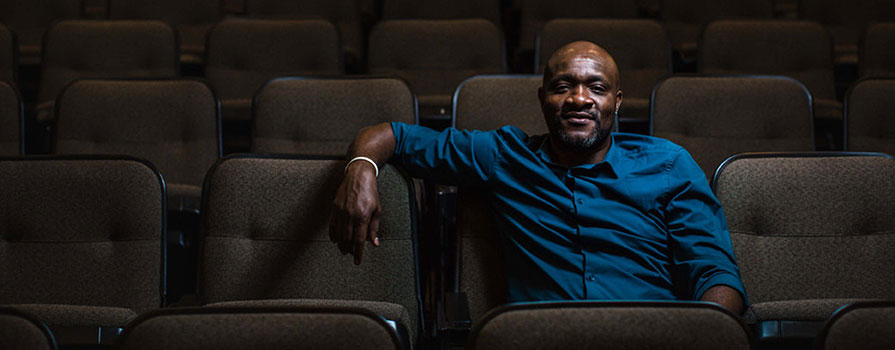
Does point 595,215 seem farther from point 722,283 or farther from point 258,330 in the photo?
point 258,330

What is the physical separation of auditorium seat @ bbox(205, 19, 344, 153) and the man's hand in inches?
48.2

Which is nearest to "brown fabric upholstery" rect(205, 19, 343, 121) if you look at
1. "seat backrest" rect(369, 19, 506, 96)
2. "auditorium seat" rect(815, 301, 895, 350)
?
"seat backrest" rect(369, 19, 506, 96)

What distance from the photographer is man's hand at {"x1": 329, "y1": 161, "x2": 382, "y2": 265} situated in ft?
3.63

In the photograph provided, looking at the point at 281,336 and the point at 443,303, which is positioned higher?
the point at 281,336

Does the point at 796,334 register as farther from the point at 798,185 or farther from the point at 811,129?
the point at 811,129

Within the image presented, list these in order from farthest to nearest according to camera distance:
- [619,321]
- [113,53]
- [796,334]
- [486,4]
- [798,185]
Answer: [486,4]
[113,53]
[798,185]
[796,334]
[619,321]

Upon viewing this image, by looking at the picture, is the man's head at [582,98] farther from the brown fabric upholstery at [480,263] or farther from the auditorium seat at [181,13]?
the auditorium seat at [181,13]

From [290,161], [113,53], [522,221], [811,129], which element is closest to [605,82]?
[522,221]

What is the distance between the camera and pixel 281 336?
2.48 feet

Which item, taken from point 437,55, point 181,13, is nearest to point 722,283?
point 437,55

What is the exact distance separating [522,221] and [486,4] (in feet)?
5.91

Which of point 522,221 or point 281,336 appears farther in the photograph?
point 522,221

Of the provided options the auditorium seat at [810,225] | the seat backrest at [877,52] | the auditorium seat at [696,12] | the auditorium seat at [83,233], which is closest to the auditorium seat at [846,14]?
the auditorium seat at [696,12]

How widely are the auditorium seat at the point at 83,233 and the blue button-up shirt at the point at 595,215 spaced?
0.43m
